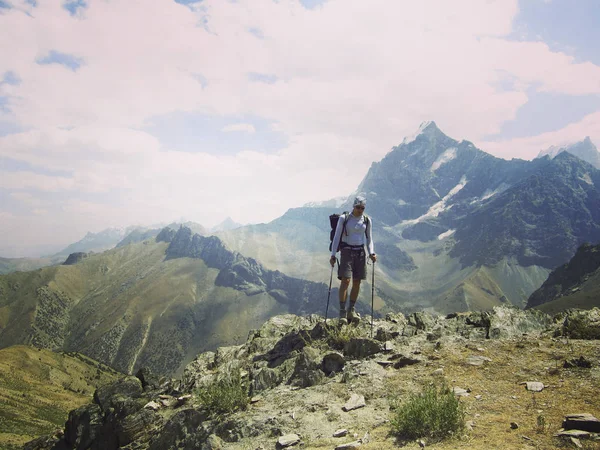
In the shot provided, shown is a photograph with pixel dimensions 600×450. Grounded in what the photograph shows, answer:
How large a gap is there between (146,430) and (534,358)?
13.0m

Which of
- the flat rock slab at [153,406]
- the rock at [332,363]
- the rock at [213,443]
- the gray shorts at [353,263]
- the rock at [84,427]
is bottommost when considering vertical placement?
the rock at [84,427]

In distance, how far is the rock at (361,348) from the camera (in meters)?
11.6

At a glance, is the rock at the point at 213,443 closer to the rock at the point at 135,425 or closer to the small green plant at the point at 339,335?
the rock at the point at 135,425

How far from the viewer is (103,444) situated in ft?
46.8

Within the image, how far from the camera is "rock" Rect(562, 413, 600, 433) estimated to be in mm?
5875

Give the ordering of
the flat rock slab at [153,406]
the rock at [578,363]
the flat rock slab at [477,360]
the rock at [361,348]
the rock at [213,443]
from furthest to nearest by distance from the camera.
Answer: the flat rock slab at [153,406] → the rock at [361,348] → the flat rock slab at [477,360] → the rock at [578,363] → the rock at [213,443]

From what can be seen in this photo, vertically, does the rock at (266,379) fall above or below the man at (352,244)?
below

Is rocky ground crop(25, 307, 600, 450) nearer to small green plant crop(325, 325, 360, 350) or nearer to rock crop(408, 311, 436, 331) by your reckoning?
small green plant crop(325, 325, 360, 350)

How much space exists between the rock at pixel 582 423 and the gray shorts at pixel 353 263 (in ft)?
28.2

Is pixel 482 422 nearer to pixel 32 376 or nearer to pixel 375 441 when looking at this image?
pixel 375 441

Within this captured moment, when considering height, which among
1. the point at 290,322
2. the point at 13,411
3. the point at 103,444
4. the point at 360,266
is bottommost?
the point at 13,411

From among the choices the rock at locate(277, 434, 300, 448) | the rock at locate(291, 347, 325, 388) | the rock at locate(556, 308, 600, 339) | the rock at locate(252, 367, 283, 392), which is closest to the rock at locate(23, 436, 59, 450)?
the rock at locate(252, 367, 283, 392)

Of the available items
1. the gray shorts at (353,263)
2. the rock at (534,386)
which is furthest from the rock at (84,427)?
the rock at (534,386)

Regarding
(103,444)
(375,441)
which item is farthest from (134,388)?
(375,441)
